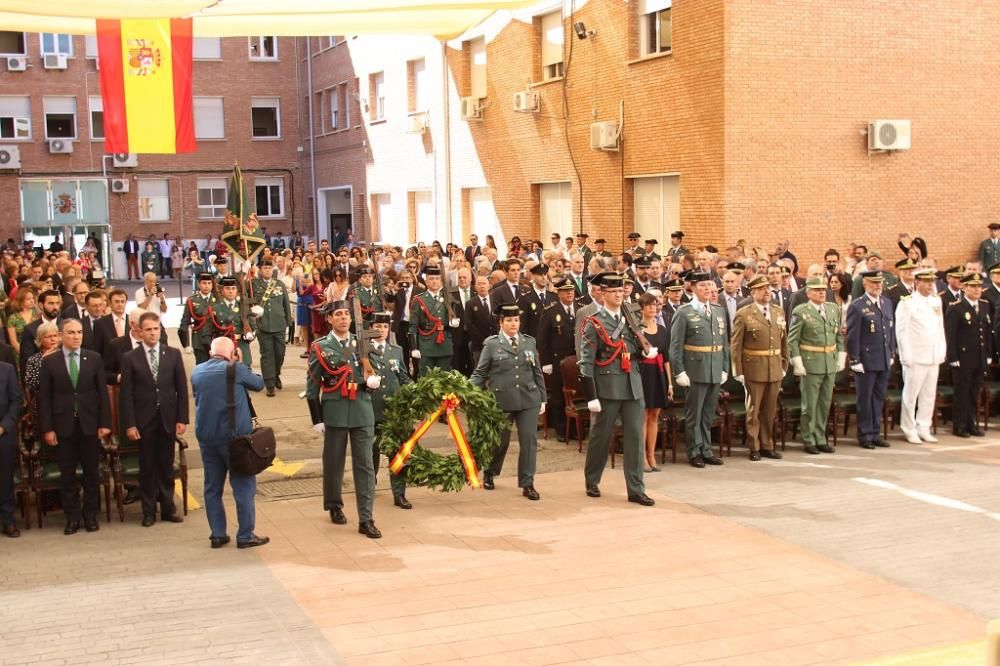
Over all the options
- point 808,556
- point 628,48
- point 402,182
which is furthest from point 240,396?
point 402,182

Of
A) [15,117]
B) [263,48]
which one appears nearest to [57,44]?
[15,117]

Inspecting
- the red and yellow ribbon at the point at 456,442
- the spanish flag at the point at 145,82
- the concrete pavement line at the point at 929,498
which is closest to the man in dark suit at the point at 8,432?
the red and yellow ribbon at the point at 456,442

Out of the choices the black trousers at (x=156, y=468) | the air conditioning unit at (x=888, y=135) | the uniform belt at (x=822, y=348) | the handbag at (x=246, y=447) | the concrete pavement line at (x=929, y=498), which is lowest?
the concrete pavement line at (x=929, y=498)

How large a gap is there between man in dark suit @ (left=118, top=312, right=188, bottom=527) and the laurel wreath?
1.81m

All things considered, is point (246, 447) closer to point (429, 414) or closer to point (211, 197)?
point (429, 414)

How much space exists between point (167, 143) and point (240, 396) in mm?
9145

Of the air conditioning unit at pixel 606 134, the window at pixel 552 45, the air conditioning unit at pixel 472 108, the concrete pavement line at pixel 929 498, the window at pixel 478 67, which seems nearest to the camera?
the concrete pavement line at pixel 929 498

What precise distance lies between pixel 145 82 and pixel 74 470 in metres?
8.73

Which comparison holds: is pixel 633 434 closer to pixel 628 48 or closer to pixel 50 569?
pixel 50 569

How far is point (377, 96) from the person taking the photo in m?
37.1

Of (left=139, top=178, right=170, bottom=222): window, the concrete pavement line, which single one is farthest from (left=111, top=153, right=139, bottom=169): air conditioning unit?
the concrete pavement line

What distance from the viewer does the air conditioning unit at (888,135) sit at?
19.7 metres

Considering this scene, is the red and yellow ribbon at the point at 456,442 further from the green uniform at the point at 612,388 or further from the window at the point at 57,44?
the window at the point at 57,44

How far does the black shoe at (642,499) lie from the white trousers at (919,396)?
13.7ft
